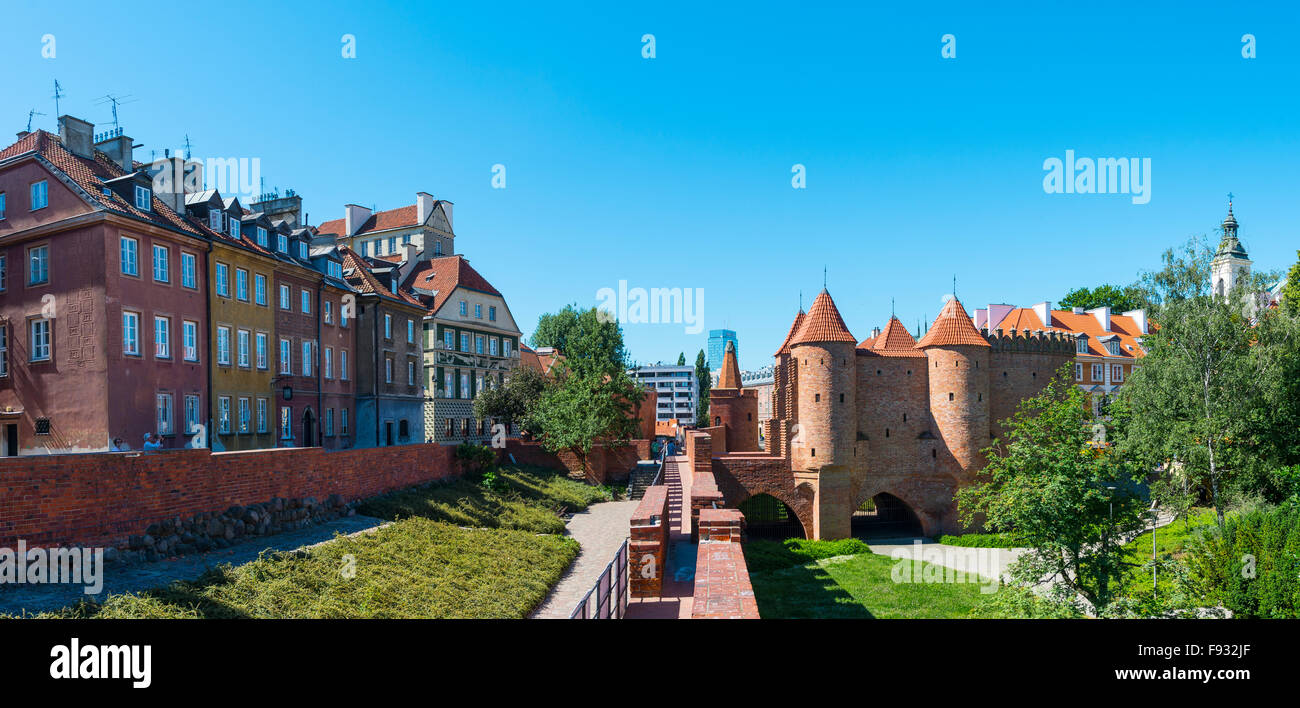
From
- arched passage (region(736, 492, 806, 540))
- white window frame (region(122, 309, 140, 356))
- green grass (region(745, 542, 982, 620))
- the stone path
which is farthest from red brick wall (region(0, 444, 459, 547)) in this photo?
arched passage (region(736, 492, 806, 540))

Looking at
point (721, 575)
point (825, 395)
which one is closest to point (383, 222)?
point (825, 395)

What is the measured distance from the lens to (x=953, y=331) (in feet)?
124

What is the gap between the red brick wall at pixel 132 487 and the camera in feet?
36.1

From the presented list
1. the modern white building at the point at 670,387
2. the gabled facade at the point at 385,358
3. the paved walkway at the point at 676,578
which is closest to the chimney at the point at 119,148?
the gabled facade at the point at 385,358

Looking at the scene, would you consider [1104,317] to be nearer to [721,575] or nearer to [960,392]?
[960,392]

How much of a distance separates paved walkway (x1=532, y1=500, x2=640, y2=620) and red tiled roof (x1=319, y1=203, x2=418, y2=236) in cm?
2708

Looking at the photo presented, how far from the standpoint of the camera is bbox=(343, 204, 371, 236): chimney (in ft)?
165

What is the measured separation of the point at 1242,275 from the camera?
30.2 m

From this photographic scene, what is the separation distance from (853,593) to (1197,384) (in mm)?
17798

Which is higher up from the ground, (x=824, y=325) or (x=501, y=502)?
(x=824, y=325)

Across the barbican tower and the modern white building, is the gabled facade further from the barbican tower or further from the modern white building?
the modern white building

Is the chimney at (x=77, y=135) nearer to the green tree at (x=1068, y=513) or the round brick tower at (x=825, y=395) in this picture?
the green tree at (x=1068, y=513)
